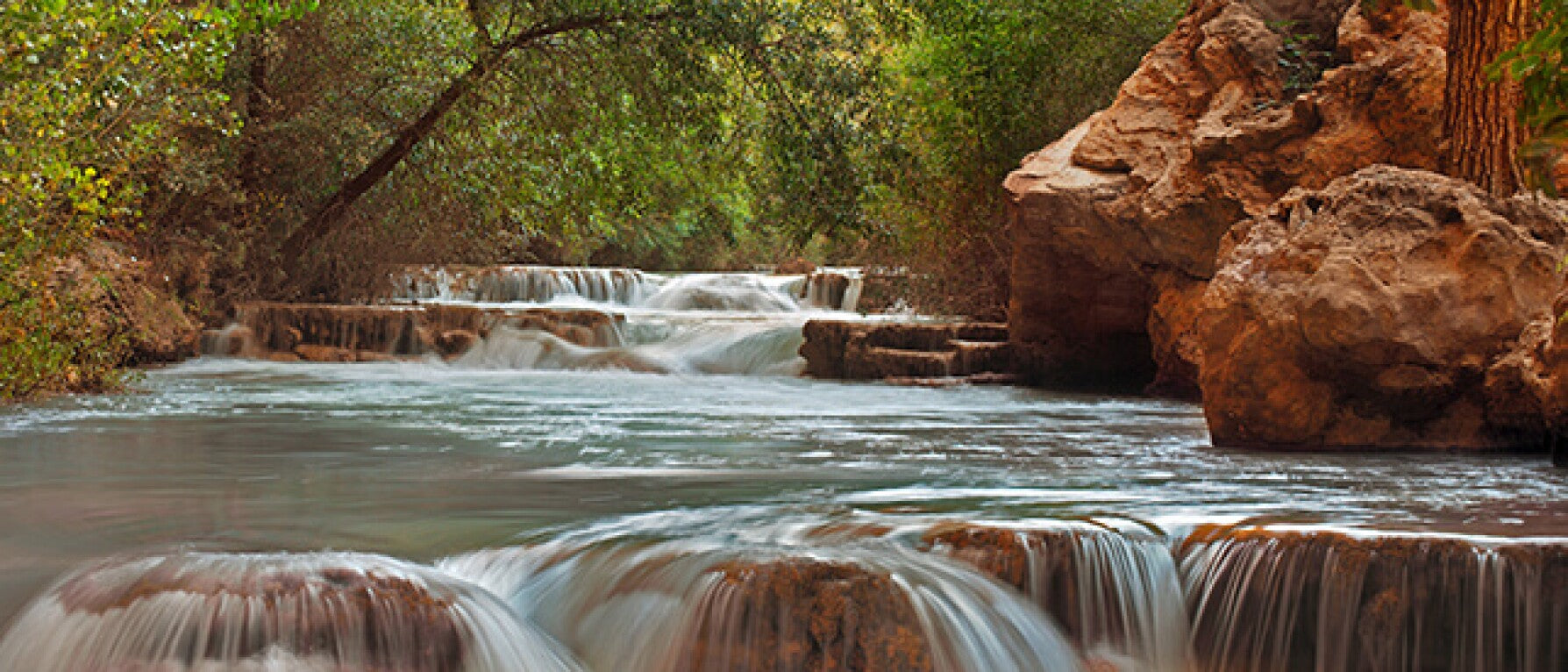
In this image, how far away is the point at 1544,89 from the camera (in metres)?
2.63

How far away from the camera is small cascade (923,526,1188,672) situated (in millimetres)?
4297

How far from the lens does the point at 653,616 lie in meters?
4.09

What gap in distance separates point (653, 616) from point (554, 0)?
30.2ft

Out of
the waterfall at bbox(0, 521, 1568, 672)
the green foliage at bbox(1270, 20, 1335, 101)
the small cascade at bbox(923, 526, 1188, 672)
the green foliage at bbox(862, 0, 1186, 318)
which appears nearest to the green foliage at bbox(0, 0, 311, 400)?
the waterfall at bbox(0, 521, 1568, 672)

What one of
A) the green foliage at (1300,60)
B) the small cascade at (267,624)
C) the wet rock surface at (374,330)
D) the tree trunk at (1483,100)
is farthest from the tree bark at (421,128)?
the small cascade at (267,624)

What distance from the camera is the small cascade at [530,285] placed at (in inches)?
786

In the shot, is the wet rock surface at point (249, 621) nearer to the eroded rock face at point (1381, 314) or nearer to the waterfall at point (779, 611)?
the waterfall at point (779, 611)

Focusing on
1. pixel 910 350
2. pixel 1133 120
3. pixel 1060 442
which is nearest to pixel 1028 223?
pixel 1133 120

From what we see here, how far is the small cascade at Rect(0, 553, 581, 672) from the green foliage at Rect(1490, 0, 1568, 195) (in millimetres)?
2885

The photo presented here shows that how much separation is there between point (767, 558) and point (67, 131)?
250 inches

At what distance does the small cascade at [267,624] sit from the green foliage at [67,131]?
3.88 meters

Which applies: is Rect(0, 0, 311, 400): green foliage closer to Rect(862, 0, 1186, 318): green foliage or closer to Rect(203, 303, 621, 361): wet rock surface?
Rect(203, 303, 621, 361): wet rock surface

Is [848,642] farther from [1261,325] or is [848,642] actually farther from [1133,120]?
[1133,120]

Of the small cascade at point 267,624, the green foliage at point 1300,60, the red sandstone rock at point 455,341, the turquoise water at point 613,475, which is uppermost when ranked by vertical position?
the green foliage at point 1300,60
